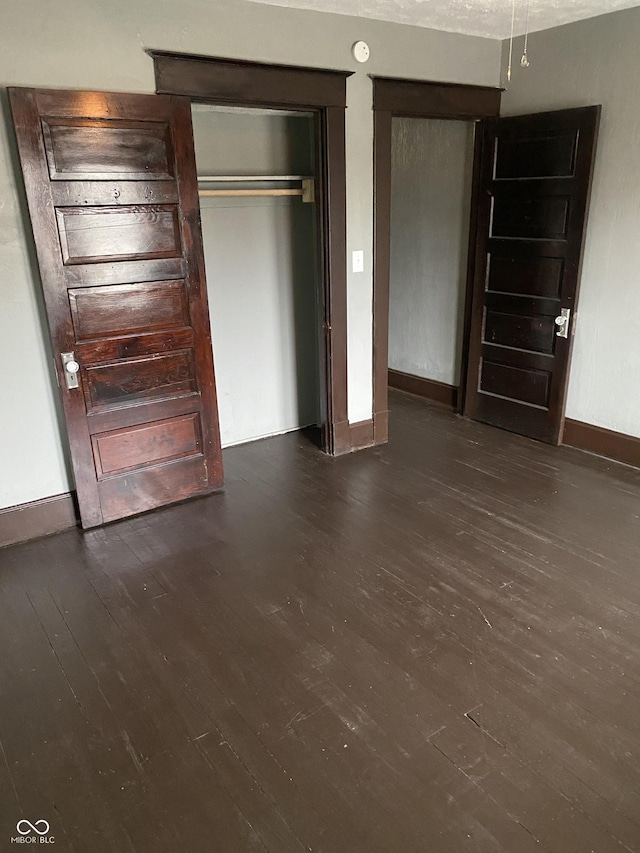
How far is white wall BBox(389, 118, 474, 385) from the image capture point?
15.6 ft

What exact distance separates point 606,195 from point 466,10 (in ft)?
4.48

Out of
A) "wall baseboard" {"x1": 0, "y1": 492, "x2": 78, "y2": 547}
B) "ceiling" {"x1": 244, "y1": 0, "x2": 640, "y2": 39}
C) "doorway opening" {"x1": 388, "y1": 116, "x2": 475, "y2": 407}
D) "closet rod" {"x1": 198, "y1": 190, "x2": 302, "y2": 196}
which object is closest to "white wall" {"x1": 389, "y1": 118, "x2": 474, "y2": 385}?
"doorway opening" {"x1": 388, "y1": 116, "x2": 475, "y2": 407}

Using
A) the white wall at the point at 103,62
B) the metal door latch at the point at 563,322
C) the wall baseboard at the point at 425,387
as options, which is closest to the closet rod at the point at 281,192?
the white wall at the point at 103,62

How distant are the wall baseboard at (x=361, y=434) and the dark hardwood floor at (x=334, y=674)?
68 centimetres

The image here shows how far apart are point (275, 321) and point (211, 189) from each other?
0.99m

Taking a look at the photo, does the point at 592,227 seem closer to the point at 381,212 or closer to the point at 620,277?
the point at 620,277

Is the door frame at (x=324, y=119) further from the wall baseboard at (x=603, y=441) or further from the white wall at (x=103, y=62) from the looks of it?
the wall baseboard at (x=603, y=441)

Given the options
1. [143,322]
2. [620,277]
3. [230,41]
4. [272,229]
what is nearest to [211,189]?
[272,229]

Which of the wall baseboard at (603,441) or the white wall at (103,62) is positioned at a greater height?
the white wall at (103,62)

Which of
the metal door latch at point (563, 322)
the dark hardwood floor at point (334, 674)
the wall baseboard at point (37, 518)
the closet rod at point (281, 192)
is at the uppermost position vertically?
the closet rod at point (281, 192)

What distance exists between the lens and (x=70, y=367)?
3062 millimetres

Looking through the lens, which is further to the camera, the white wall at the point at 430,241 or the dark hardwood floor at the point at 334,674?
the white wall at the point at 430,241

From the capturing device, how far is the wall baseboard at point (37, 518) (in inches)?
126

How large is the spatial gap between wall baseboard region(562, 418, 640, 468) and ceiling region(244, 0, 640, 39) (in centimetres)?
247
